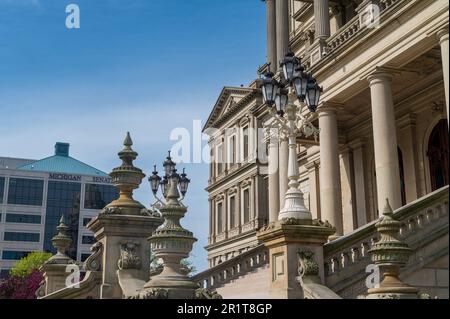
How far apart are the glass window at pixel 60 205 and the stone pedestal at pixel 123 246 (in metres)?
95.1

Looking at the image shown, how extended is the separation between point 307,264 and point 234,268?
5.36 meters

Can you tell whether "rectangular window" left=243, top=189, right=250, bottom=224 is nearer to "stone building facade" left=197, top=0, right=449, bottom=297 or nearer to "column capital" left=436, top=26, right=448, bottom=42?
"stone building facade" left=197, top=0, right=449, bottom=297

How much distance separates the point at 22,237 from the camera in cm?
10181

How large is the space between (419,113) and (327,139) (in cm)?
404

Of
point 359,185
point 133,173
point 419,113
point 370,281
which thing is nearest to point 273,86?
point 133,173

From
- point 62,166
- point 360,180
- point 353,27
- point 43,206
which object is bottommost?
point 360,180

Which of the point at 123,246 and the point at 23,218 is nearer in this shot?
the point at 123,246

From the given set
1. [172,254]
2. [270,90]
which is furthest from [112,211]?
[270,90]

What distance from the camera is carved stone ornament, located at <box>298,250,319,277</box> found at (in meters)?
10.5

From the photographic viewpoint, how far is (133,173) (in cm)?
1228

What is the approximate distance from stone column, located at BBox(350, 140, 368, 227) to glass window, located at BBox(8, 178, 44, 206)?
286 ft

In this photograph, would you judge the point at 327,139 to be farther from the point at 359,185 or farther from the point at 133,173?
the point at 133,173

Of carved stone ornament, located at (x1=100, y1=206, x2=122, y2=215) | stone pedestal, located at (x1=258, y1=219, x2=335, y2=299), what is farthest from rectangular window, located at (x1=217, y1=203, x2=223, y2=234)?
stone pedestal, located at (x1=258, y1=219, x2=335, y2=299)

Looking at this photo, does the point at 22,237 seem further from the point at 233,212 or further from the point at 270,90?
the point at 270,90
